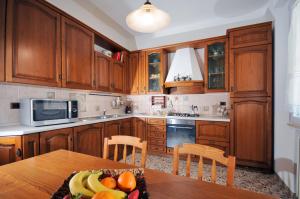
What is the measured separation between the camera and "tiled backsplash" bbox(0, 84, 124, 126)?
1.75 m

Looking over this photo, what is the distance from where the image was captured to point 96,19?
2.75 metres

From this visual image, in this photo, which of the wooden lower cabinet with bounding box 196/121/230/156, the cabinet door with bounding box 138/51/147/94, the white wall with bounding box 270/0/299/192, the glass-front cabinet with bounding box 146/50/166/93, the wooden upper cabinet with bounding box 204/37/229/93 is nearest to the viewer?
the white wall with bounding box 270/0/299/192

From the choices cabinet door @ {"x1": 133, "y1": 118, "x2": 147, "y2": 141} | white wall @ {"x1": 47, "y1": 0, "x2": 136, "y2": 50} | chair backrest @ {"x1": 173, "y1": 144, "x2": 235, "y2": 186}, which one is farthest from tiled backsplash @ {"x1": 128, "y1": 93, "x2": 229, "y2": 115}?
chair backrest @ {"x1": 173, "y1": 144, "x2": 235, "y2": 186}

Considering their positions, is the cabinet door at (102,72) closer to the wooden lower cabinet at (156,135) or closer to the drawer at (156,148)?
the wooden lower cabinet at (156,135)

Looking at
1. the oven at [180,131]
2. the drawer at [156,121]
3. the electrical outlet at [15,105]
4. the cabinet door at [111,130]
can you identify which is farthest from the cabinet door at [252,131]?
the electrical outlet at [15,105]

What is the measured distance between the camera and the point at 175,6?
8.30 ft

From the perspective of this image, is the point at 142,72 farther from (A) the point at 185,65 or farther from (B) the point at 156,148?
(B) the point at 156,148

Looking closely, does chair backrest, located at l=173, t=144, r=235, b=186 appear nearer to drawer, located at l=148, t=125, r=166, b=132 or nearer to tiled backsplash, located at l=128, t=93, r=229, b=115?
drawer, located at l=148, t=125, r=166, b=132

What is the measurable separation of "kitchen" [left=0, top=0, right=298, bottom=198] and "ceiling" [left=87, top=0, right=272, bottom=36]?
3.4 inches

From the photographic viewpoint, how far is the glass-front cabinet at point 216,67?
9.34ft

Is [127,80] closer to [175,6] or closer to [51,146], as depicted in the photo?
[175,6]

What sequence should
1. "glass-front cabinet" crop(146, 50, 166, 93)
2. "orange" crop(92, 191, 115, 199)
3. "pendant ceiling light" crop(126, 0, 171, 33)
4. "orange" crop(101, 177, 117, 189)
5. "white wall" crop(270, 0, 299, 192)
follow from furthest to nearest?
"glass-front cabinet" crop(146, 50, 166, 93), "white wall" crop(270, 0, 299, 192), "pendant ceiling light" crop(126, 0, 171, 33), "orange" crop(101, 177, 117, 189), "orange" crop(92, 191, 115, 199)

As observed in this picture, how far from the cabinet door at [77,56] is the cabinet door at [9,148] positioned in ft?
2.91

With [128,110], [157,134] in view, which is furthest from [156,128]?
[128,110]
